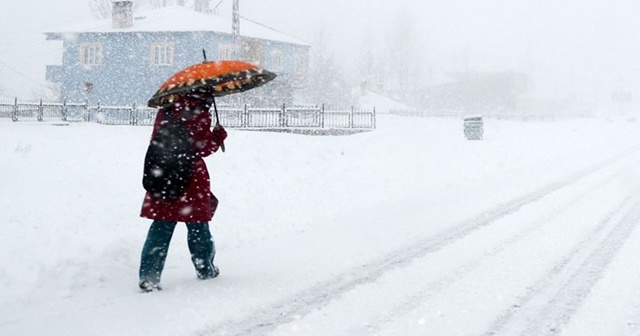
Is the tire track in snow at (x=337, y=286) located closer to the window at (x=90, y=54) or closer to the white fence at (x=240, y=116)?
the white fence at (x=240, y=116)

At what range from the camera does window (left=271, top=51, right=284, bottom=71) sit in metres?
42.5

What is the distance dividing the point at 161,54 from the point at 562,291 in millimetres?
36931

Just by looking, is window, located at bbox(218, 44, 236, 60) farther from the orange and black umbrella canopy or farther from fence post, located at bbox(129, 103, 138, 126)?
the orange and black umbrella canopy

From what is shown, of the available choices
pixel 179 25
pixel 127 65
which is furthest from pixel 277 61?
pixel 127 65

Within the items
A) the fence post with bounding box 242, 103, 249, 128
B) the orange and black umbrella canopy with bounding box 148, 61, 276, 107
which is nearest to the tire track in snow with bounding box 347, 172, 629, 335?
the orange and black umbrella canopy with bounding box 148, 61, 276, 107

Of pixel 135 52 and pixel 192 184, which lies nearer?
pixel 192 184

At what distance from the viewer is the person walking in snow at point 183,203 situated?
4793 mm

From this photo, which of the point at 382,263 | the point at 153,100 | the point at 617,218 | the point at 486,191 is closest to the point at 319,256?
the point at 382,263

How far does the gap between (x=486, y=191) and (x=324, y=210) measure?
12.3ft

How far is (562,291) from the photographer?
4.86 m

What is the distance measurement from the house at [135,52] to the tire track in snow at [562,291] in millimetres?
31819

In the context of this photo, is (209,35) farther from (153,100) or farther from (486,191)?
(153,100)

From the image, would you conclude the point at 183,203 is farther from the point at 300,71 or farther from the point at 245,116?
the point at 300,71

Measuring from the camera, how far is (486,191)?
36.8 ft
